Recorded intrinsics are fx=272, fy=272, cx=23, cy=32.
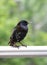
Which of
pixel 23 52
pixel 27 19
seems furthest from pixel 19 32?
pixel 27 19

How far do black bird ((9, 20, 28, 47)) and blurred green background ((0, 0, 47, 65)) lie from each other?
0.37m

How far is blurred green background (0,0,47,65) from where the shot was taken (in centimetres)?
168

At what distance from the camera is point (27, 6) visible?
6.18 feet

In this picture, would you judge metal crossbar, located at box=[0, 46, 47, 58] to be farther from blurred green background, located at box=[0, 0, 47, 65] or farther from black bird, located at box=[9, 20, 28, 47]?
blurred green background, located at box=[0, 0, 47, 65]

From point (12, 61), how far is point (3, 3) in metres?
0.42

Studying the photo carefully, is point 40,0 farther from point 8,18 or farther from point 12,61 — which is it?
point 12,61

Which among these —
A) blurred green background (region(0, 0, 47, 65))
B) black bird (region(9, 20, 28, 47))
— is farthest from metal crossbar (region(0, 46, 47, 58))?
blurred green background (region(0, 0, 47, 65))

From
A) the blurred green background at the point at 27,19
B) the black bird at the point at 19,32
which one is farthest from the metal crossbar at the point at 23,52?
the blurred green background at the point at 27,19

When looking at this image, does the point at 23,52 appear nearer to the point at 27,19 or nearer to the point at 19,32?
the point at 19,32

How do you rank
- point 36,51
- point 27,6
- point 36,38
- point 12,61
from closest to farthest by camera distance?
point 36,51 → point 12,61 → point 36,38 → point 27,6

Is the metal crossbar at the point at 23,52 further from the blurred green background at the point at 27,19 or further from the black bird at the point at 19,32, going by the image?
the blurred green background at the point at 27,19

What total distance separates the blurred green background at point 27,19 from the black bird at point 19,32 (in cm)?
37

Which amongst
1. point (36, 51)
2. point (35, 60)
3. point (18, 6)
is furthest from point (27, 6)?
point (36, 51)

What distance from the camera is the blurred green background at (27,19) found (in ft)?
5.51
